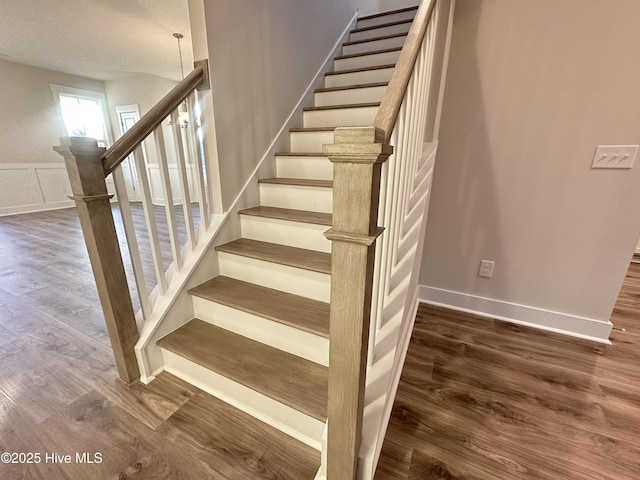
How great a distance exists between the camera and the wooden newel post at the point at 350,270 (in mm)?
573

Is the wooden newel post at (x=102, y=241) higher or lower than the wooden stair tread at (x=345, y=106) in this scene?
lower

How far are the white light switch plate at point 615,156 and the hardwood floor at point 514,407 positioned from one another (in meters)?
1.07

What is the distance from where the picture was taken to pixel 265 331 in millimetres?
1308

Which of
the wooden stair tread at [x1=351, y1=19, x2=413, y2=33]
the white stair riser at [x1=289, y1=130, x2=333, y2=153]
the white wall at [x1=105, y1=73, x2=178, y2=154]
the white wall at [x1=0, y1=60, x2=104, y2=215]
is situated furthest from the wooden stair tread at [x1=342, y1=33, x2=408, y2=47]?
the white wall at [x1=0, y1=60, x2=104, y2=215]

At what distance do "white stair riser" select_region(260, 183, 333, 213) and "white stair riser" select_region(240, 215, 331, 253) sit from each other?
0.19 metres

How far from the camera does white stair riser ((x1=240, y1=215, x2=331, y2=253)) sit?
59.7 inches

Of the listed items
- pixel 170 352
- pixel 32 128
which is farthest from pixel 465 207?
pixel 32 128

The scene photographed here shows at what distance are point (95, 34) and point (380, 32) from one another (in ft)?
12.5

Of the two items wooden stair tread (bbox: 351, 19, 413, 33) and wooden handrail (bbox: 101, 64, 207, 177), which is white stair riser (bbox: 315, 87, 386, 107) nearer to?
wooden stair tread (bbox: 351, 19, 413, 33)

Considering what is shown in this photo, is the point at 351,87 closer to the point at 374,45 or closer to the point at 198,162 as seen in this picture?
the point at 374,45

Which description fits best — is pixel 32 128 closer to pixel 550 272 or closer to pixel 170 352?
pixel 170 352

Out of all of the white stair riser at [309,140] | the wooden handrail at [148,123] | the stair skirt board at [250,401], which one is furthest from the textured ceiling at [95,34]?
the stair skirt board at [250,401]

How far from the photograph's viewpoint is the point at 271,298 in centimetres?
139

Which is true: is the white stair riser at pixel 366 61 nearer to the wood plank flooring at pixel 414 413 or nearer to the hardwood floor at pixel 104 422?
the wood plank flooring at pixel 414 413
